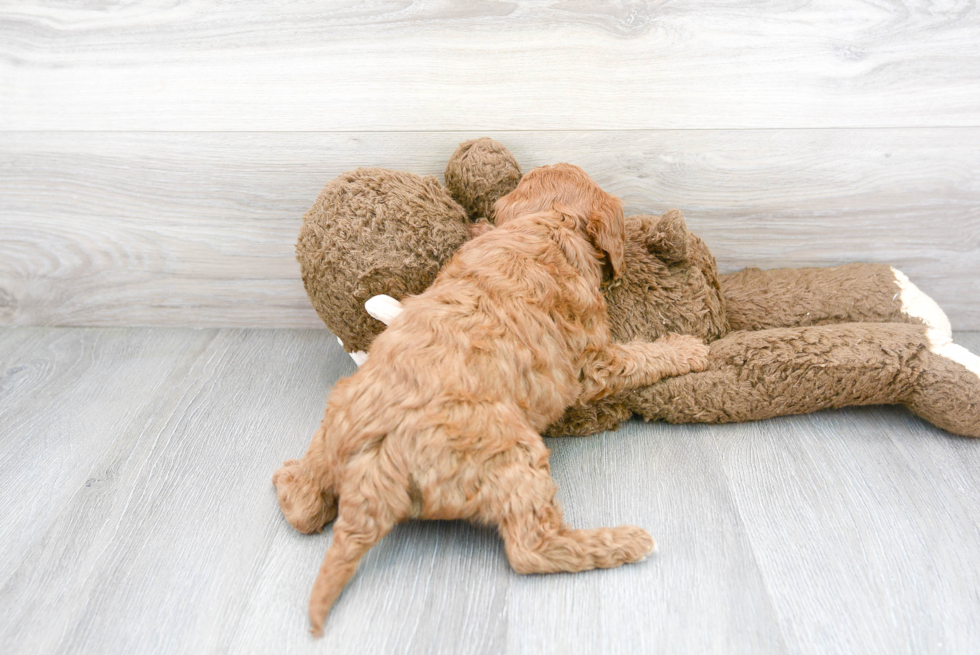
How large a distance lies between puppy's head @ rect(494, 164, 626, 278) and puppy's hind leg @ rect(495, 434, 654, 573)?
0.56 meters

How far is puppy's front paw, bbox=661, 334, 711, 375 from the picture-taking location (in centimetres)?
172

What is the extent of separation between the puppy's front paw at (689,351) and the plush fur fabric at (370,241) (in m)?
0.61

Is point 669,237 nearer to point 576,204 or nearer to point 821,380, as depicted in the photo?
point 576,204

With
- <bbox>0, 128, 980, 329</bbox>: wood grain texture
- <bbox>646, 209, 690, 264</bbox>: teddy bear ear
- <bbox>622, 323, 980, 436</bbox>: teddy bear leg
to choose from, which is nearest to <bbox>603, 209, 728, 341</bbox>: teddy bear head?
<bbox>646, 209, 690, 264</bbox>: teddy bear ear

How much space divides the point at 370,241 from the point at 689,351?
0.85 metres

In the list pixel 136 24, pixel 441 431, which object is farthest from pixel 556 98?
pixel 136 24

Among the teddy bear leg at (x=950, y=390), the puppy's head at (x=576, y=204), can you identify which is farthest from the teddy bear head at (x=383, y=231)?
the teddy bear leg at (x=950, y=390)

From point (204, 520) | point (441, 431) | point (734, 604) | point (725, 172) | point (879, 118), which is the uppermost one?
point (879, 118)

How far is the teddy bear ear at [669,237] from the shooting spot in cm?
176

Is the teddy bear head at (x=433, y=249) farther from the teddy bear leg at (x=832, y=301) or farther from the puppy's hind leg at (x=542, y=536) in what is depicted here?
the puppy's hind leg at (x=542, y=536)

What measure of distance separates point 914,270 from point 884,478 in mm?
811

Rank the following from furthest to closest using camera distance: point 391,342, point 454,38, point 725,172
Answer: point 725,172, point 454,38, point 391,342

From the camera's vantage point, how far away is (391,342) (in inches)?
54.1

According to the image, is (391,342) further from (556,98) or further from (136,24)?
(136,24)
